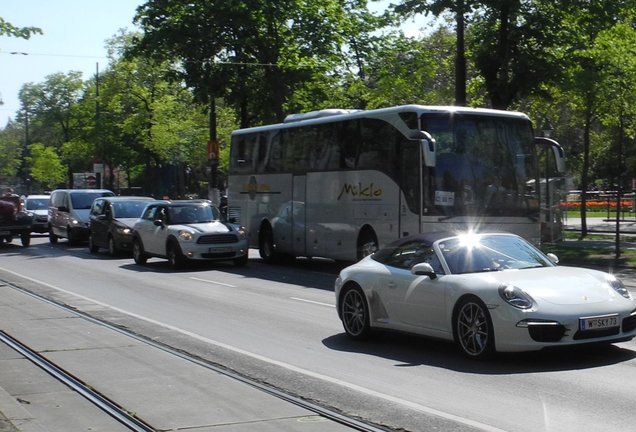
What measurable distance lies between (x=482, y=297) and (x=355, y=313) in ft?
7.50

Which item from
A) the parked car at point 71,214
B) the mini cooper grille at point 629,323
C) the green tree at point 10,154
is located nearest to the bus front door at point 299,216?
the parked car at point 71,214

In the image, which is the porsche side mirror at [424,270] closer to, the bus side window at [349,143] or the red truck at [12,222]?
the bus side window at [349,143]

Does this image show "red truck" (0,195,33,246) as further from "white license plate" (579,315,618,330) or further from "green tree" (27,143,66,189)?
Answer: "green tree" (27,143,66,189)

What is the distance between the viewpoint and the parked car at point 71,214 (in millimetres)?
33594

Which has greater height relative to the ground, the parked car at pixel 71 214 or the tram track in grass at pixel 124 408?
the parked car at pixel 71 214

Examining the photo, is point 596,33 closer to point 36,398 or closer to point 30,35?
point 30,35

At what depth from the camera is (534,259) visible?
35.6ft

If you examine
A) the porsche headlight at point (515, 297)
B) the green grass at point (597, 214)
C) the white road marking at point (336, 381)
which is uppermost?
the porsche headlight at point (515, 297)

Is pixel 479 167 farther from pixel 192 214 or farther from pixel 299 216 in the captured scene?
pixel 192 214

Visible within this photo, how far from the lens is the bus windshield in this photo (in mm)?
18375

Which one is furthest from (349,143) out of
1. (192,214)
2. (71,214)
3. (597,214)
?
(597,214)

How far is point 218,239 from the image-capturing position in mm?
23500

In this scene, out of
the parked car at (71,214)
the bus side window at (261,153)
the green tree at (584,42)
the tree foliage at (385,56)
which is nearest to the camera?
the bus side window at (261,153)

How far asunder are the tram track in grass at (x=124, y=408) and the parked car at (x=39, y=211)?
29211mm
